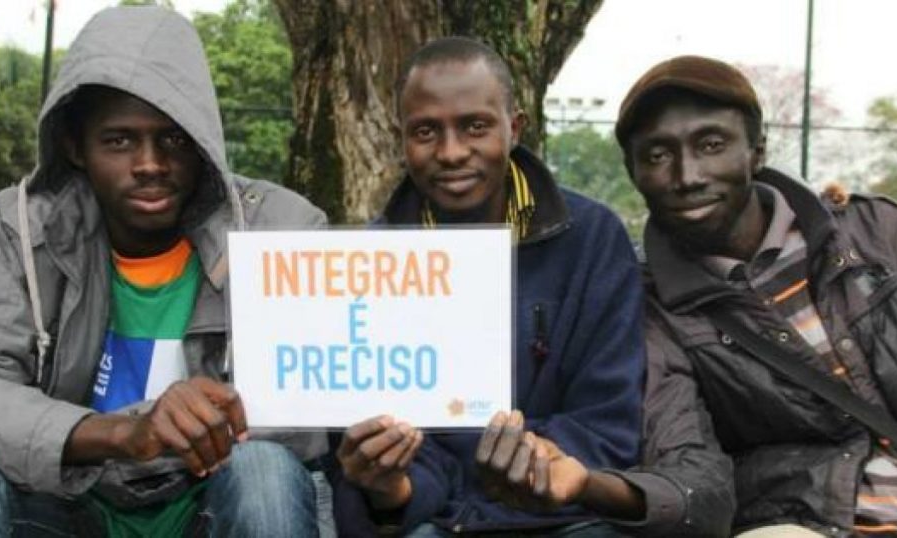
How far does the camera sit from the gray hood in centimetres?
264

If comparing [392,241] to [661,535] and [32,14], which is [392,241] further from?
[32,14]

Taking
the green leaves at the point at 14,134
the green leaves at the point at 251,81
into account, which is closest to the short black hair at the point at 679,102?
the green leaves at the point at 14,134

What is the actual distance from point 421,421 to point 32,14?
9.21 metres

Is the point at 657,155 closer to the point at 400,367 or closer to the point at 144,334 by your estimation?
the point at 400,367

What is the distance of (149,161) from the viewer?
2.68 m

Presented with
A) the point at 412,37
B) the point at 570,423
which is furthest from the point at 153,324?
the point at 412,37

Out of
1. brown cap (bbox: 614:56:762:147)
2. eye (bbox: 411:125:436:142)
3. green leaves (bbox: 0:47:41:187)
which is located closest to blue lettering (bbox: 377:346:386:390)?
eye (bbox: 411:125:436:142)

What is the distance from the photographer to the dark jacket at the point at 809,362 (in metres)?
2.71

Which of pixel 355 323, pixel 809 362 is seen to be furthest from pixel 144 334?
pixel 809 362

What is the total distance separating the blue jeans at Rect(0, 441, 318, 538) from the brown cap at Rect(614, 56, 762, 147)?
109 cm

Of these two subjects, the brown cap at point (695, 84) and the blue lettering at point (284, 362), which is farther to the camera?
the brown cap at point (695, 84)

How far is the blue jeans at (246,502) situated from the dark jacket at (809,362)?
915 mm

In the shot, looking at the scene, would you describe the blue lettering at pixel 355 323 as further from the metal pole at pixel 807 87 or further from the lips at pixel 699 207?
the metal pole at pixel 807 87

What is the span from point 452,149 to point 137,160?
68 centimetres
